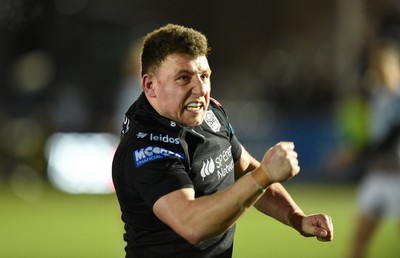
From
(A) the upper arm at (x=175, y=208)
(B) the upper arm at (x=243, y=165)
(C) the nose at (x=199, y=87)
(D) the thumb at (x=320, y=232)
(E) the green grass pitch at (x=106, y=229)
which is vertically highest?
(E) the green grass pitch at (x=106, y=229)

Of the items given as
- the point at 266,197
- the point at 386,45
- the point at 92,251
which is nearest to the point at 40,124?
the point at 92,251

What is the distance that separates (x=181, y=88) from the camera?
17.4 feet

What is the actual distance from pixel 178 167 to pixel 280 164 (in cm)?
64

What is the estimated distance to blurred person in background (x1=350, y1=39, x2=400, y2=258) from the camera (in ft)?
31.6

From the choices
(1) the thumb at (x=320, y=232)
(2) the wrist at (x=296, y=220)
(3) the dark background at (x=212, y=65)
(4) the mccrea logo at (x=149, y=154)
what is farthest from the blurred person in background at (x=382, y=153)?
(3) the dark background at (x=212, y=65)

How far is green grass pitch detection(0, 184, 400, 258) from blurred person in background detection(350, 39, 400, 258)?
1.61 m

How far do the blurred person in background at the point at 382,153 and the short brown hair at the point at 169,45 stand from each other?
15.2 ft

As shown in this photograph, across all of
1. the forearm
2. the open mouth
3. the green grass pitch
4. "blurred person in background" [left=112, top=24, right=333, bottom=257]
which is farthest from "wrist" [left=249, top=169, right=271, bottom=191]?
the green grass pitch

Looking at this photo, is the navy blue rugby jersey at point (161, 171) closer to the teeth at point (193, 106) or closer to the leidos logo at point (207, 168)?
the leidos logo at point (207, 168)

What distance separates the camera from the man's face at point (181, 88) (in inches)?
209

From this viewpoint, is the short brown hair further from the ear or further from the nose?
the nose

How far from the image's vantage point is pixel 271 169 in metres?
4.82

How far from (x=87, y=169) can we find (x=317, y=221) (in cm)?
1212

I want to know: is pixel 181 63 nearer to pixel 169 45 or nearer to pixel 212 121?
pixel 169 45
